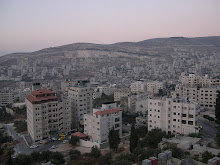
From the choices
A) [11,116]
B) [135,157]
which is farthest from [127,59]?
[135,157]

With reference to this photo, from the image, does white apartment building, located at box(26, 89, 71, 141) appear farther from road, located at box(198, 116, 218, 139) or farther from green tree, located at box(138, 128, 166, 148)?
road, located at box(198, 116, 218, 139)

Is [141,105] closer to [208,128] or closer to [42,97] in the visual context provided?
[208,128]

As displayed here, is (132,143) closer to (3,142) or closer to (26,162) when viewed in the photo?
(26,162)

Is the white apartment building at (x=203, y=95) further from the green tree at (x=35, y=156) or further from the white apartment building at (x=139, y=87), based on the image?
the green tree at (x=35, y=156)

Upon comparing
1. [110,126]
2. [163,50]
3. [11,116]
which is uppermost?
[163,50]

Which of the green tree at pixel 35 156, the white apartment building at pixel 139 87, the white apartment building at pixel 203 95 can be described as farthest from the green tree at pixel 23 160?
the white apartment building at pixel 139 87

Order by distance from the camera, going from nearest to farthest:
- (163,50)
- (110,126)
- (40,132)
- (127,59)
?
(110,126) < (40,132) < (127,59) < (163,50)
